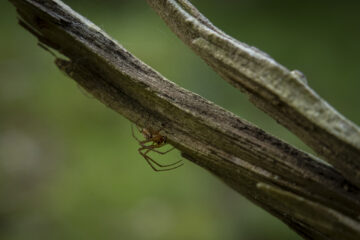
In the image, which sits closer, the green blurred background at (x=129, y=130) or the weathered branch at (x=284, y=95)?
the weathered branch at (x=284, y=95)

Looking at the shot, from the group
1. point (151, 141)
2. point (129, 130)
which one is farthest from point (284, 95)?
point (129, 130)

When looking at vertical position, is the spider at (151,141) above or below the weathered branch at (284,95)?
below

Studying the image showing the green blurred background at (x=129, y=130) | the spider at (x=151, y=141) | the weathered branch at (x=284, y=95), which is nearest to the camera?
the weathered branch at (x=284, y=95)

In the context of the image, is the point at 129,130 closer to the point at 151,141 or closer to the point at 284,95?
the point at 151,141

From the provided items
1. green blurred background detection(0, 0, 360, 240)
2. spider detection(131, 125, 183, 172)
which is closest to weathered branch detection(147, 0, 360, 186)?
spider detection(131, 125, 183, 172)

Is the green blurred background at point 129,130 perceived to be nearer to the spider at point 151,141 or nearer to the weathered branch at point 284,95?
the spider at point 151,141

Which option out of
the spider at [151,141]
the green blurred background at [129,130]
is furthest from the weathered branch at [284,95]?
the green blurred background at [129,130]
